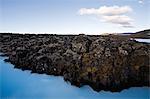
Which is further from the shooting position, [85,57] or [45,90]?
[85,57]

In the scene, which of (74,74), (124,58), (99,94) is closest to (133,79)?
(124,58)

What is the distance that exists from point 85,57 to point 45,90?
726 mm

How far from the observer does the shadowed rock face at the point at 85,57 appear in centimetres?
355

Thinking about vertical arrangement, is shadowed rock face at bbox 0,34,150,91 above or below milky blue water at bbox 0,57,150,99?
above

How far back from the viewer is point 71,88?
3457 millimetres

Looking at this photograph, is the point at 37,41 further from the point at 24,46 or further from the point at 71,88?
the point at 71,88

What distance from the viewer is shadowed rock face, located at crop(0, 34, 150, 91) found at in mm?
3555

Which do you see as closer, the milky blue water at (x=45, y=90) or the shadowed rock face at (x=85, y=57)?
the milky blue water at (x=45, y=90)

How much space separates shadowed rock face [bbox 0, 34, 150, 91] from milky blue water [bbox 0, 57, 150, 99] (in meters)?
0.11

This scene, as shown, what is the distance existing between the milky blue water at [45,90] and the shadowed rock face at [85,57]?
0.11m

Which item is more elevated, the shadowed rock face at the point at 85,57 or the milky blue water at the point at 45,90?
the shadowed rock face at the point at 85,57

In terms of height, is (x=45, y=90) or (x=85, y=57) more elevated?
(x=85, y=57)

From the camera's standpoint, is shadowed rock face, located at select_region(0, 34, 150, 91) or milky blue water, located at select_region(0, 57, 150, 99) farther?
shadowed rock face, located at select_region(0, 34, 150, 91)

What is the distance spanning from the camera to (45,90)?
341cm
